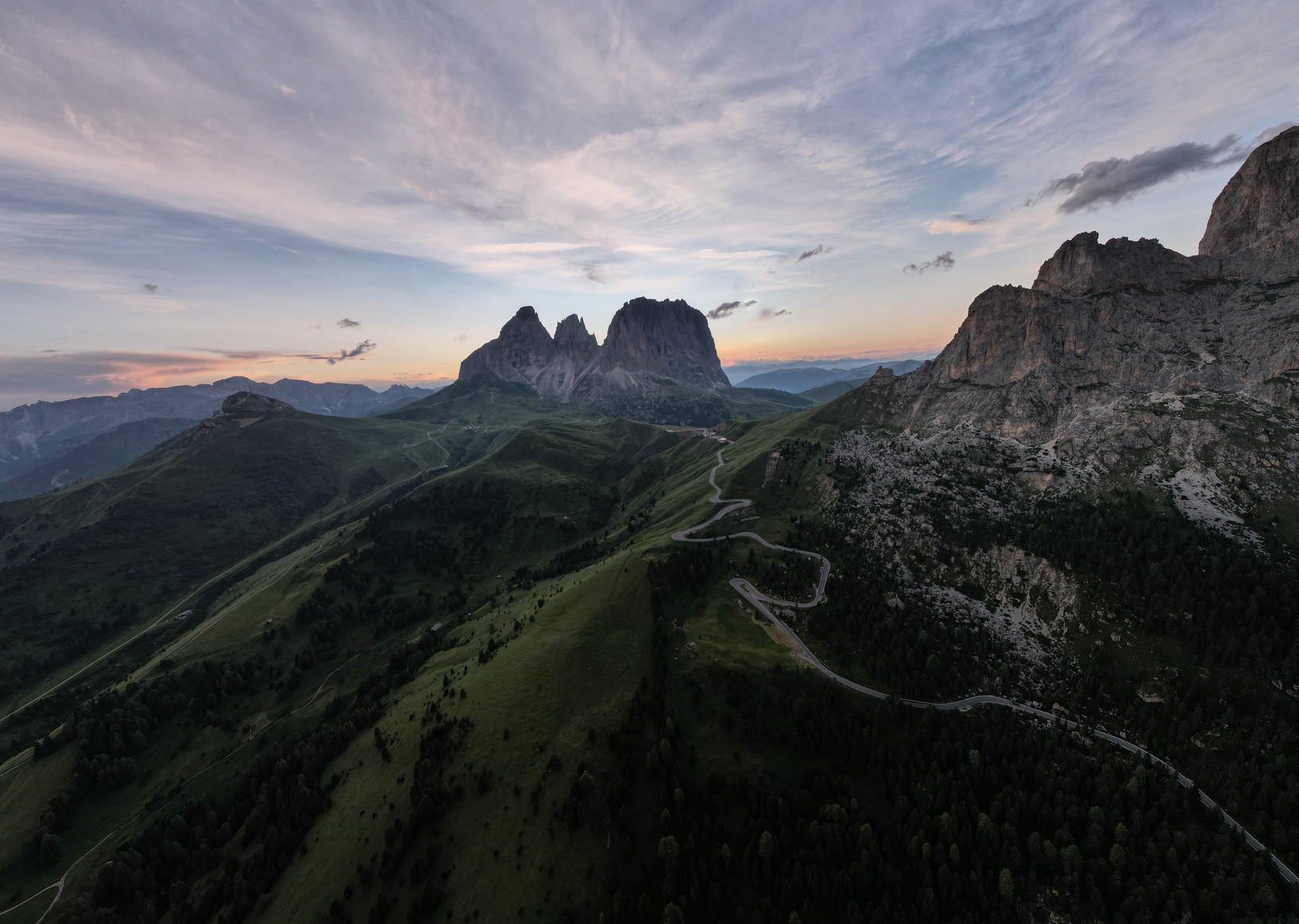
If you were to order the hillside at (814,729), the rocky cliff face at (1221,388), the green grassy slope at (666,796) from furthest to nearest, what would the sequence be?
the rocky cliff face at (1221,388) → the hillside at (814,729) → the green grassy slope at (666,796)

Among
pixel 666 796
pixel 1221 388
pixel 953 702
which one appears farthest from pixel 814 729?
pixel 1221 388

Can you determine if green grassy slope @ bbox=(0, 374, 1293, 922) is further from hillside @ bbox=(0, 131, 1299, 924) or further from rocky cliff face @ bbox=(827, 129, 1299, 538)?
rocky cliff face @ bbox=(827, 129, 1299, 538)

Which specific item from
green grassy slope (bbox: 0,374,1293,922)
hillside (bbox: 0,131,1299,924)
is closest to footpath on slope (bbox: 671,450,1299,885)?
hillside (bbox: 0,131,1299,924)

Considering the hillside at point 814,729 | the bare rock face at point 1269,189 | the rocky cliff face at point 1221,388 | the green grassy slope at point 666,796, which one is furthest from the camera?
the bare rock face at point 1269,189

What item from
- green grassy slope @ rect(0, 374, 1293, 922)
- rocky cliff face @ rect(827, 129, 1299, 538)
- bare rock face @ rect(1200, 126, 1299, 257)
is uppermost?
bare rock face @ rect(1200, 126, 1299, 257)

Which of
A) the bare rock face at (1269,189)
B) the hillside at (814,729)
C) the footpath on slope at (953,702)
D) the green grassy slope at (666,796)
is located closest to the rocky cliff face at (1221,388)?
the bare rock face at (1269,189)

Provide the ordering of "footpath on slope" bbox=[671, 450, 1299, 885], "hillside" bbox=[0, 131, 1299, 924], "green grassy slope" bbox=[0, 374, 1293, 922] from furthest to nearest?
1. "footpath on slope" bbox=[671, 450, 1299, 885]
2. "hillside" bbox=[0, 131, 1299, 924]
3. "green grassy slope" bbox=[0, 374, 1293, 922]

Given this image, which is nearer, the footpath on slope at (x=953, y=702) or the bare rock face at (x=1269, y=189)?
the footpath on slope at (x=953, y=702)

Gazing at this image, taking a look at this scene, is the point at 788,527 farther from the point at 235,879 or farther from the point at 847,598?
the point at 235,879

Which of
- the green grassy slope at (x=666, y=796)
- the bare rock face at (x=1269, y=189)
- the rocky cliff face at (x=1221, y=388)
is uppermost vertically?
the bare rock face at (x=1269, y=189)

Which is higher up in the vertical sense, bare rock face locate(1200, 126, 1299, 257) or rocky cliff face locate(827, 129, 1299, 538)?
bare rock face locate(1200, 126, 1299, 257)

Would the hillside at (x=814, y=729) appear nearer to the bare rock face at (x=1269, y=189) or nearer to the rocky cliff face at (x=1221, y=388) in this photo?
the rocky cliff face at (x=1221, y=388)

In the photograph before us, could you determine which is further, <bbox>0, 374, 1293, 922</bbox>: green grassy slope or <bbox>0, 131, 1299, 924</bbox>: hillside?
<bbox>0, 131, 1299, 924</bbox>: hillside

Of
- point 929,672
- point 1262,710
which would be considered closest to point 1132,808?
point 929,672
